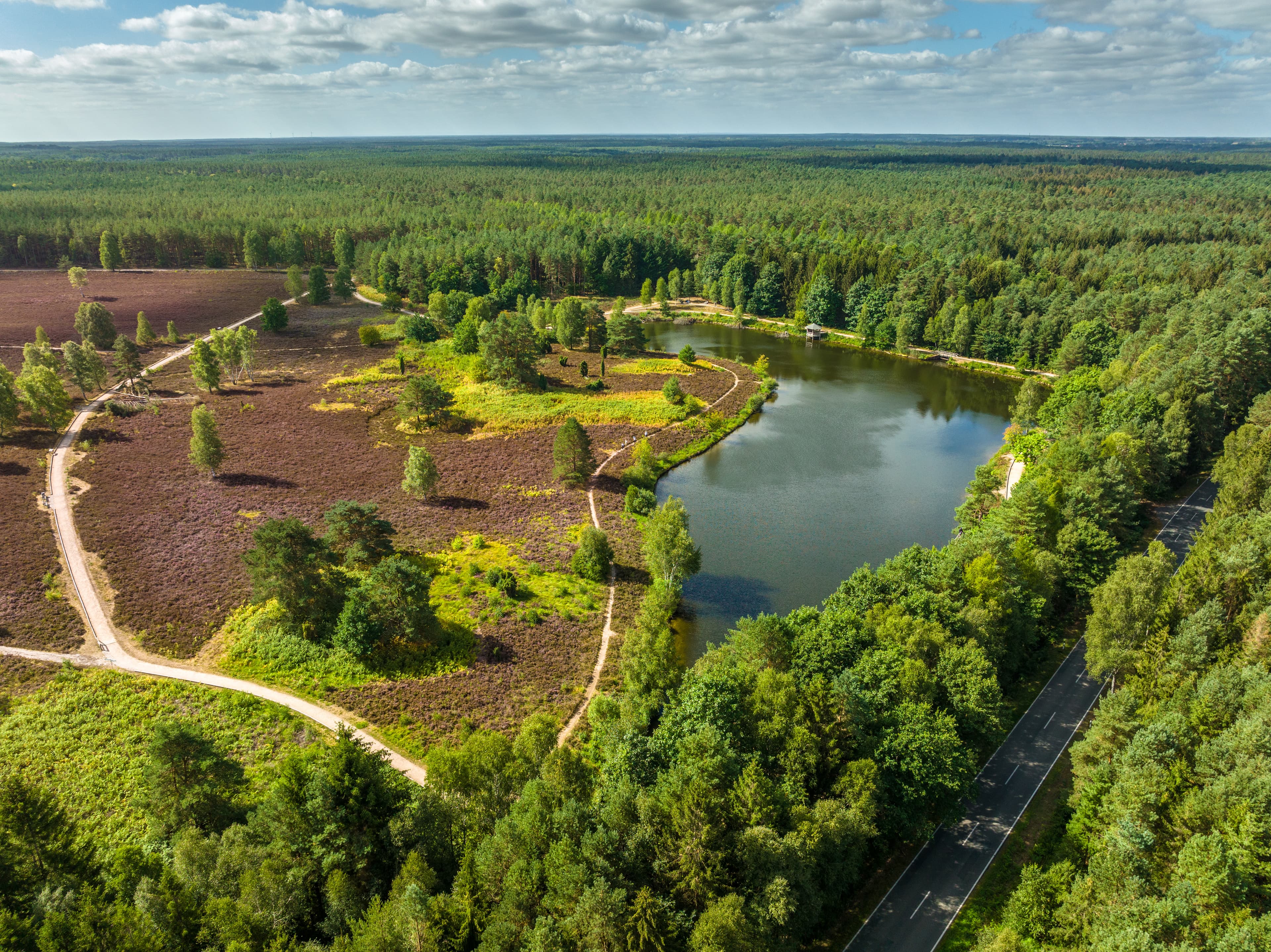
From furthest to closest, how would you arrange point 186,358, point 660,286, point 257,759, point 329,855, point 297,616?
1. point 660,286
2. point 186,358
3. point 297,616
4. point 257,759
5. point 329,855

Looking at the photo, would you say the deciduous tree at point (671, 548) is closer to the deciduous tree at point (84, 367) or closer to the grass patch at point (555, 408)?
the grass patch at point (555, 408)

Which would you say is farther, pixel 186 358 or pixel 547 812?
pixel 186 358

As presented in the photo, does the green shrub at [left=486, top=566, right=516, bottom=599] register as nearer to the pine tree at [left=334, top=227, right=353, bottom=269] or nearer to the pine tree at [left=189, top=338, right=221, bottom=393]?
the pine tree at [left=189, top=338, right=221, bottom=393]

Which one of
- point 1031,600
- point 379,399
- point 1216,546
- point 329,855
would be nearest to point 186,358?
point 379,399

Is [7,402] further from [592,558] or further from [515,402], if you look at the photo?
[592,558]

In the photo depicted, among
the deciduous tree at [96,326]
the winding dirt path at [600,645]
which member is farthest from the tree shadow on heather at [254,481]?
the deciduous tree at [96,326]

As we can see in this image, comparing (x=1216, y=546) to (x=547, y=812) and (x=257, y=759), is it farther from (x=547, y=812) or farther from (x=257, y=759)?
(x=257, y=759)

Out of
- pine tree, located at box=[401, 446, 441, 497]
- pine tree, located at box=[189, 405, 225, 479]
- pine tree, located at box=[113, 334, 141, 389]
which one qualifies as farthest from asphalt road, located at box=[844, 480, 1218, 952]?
pine tree, located at box=[113, 334, 141, 389]
